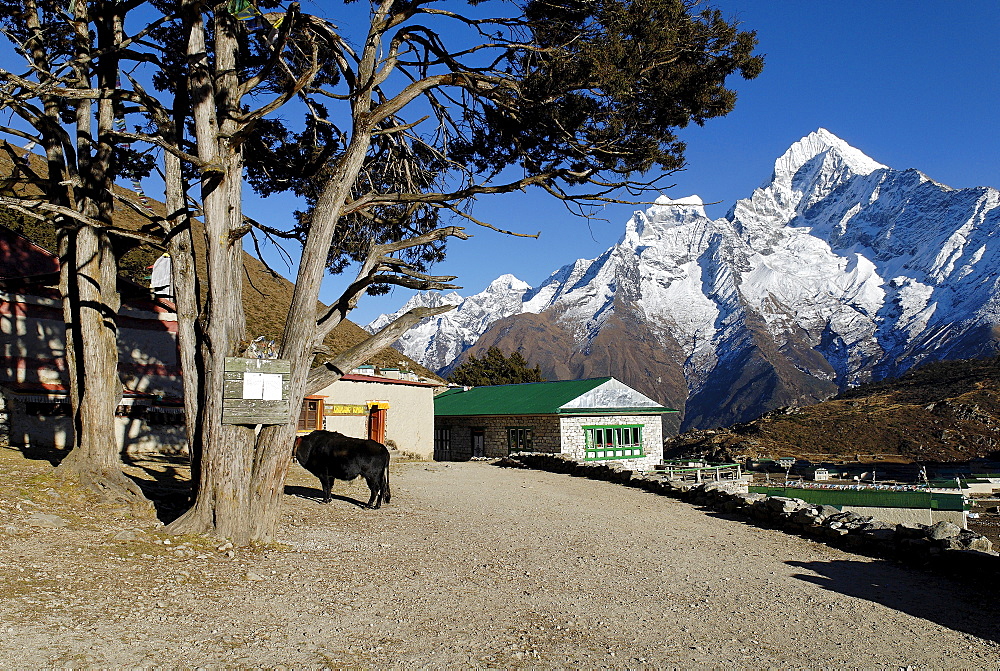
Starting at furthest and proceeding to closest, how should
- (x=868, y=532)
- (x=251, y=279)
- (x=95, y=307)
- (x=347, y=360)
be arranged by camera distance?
(x=251, y=279), (x=868, y=532), (x=95, y=307), (x=347, y=360)

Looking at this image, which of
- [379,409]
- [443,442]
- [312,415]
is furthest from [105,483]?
[443,442]

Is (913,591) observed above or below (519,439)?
below

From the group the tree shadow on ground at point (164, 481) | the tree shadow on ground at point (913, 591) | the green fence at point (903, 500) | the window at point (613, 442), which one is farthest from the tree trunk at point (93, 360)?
the window at point (613, 442)

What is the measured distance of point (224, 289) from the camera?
8.30 metres

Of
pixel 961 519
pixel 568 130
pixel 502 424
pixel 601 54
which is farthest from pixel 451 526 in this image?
pixel 502 424

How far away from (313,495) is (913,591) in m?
9.04

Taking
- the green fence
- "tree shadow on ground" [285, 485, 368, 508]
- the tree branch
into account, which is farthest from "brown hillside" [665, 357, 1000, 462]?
the tree branch

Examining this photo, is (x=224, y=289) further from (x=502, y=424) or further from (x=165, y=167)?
(x=502, y=424)

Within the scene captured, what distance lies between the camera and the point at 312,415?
22625 millimetres

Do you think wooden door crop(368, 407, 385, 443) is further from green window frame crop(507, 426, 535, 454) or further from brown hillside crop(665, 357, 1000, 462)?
brown hillside crop(665, 357, 1000, 462)

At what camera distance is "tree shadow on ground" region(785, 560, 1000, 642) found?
6.23 meters

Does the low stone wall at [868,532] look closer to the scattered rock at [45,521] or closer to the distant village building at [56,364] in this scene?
the scattered rock at [45,521]

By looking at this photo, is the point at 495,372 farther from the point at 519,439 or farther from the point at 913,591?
the point at 913,591

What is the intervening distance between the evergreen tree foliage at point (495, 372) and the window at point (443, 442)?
2492 cm
